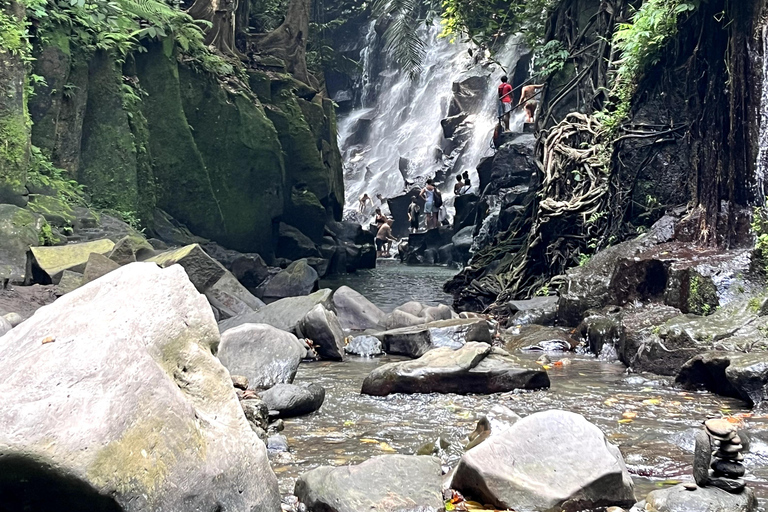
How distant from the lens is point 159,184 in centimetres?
1420

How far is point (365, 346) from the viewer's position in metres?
7.60

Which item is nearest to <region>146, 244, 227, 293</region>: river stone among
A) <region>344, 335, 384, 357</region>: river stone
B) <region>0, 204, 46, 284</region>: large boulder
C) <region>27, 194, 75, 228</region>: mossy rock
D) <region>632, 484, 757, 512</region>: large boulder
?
<region>0, 204, 46, 284</region>: large boulder

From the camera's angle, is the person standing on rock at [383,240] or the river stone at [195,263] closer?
the river stone at [195,263]

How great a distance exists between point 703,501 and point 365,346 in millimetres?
5144

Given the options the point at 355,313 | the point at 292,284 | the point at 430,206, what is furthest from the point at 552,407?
the point at 430,206

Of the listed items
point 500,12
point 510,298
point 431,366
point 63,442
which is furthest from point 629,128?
point 63,442

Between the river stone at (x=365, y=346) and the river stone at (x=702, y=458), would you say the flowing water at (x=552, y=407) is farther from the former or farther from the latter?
the river stone at (x=365, y=346)

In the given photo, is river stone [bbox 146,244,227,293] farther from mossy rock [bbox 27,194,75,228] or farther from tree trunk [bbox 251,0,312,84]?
tree trunk [bbox 251,0,312,84]

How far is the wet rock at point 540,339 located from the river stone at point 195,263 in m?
3.57

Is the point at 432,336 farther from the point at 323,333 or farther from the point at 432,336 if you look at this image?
the point at 323,333

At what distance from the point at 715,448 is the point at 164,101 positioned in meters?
13.2

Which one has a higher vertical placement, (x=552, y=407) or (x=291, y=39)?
(x=291, y=39)

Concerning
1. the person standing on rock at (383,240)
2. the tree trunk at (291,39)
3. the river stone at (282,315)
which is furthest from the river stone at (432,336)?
the person standing on rock at (383,240)

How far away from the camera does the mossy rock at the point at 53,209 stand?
9180 millimetres
